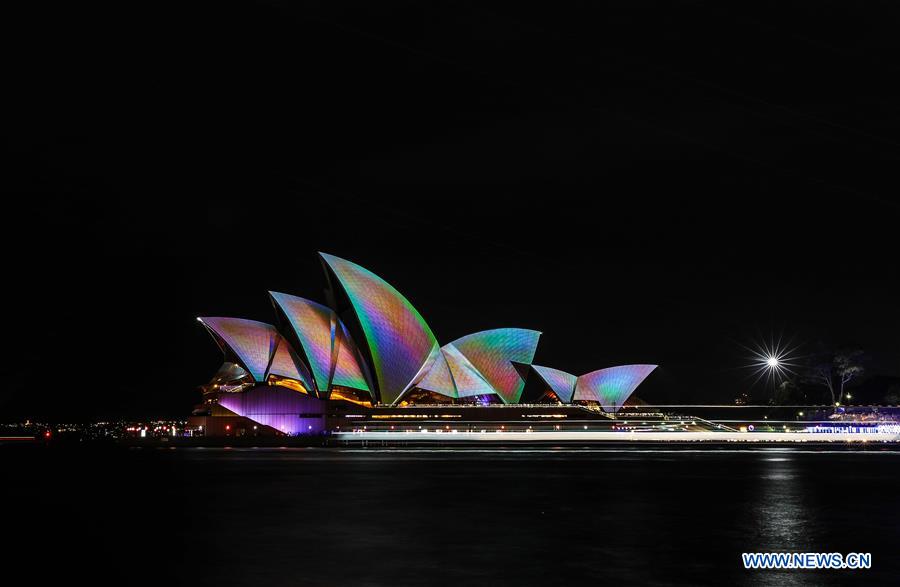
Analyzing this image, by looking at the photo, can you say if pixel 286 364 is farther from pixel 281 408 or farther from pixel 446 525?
pixel 446 525

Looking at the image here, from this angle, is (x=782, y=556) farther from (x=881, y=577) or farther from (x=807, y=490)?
(x=807, y=490)

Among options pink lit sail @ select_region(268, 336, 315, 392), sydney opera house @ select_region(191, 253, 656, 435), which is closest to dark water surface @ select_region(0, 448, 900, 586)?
sydney opera house @ select_region(191, 253, 656, 435)

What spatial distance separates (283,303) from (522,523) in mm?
61849

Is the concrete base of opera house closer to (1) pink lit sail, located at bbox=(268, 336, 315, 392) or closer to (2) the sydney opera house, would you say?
(2) the sydney opera house

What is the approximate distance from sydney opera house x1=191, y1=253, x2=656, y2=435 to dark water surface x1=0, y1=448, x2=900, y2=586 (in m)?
38.9

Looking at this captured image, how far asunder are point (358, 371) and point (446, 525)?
66300mm

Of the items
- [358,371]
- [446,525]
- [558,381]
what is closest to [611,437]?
[558,381]

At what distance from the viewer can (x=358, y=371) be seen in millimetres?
90438

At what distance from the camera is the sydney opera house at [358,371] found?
277ft

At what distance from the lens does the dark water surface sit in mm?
17719

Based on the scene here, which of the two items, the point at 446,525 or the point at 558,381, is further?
the point at 558,381

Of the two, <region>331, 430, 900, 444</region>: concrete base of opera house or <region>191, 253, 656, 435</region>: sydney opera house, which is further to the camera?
<region>331, 430, 900, 444</region>: concrete base of opera house

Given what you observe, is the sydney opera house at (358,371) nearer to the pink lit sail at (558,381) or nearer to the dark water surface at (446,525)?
the pink lit sail at (558,381)

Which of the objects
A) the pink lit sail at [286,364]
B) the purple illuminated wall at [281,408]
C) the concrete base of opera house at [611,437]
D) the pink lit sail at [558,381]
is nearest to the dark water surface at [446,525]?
the concrete base of opera house at [611,437]
